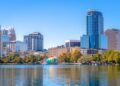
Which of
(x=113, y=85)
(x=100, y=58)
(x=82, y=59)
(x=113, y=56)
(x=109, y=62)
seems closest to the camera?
(x=113, y=85)

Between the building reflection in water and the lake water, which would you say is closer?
the lake water

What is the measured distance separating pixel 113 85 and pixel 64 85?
5368 millimetres

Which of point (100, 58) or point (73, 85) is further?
point (100, 58)

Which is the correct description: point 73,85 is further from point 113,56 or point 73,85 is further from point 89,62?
point 89,62

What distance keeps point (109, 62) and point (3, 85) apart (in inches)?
4842

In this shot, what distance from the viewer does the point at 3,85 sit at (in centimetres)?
3838

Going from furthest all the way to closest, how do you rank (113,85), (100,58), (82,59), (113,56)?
(82,59) → (100,58) → (113,56) → (113,85)

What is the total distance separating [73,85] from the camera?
1503 inches

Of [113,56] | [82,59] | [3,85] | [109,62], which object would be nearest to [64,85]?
[3,85]

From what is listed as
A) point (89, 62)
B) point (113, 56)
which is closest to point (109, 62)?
point (113, 56)

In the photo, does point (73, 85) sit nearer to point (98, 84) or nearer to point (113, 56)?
point (98, 84)

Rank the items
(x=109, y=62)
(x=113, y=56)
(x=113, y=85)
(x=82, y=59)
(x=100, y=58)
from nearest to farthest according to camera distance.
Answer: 1. (x=113, y=85)
2. (x=113, y=56)
3. (x=109, y=62)
4. (x=100, y=58)
5. (x=82, y=59)

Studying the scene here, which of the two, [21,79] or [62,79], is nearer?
[62,79]

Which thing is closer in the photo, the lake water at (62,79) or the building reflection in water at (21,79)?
the lake water at (62,79)
